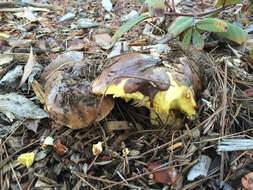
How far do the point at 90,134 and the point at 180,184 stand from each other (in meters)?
0.64

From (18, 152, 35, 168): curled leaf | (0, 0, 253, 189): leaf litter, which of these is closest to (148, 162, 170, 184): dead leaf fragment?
(0, 0, 253, 189): leaf litter

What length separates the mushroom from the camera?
3.85ft

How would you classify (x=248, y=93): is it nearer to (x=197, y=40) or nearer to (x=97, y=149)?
(x=197, y=40)

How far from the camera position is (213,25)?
1.52m

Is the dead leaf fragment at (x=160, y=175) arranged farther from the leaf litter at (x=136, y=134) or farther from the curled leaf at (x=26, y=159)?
the curled leaf at (x=26, y=159)

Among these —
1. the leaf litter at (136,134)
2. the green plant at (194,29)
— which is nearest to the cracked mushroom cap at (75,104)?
the leaf litter at (136,134)

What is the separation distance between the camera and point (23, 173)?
1.29 metres

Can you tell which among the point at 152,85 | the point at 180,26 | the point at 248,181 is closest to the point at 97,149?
the point at 152,85

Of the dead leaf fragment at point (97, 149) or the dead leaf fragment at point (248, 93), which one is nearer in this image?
the dead leaf fragment at point (97, 149)

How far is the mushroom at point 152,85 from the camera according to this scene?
1175 millimetres

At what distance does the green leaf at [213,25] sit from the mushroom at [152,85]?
43cm

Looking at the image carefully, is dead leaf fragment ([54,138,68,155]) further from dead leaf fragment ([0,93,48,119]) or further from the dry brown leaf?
the dry brown leaf

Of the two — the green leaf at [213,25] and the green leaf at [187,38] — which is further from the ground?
the green leaf at [213,25]

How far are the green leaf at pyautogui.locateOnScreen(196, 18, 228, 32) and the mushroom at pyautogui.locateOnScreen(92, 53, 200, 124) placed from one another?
1.41 ft
